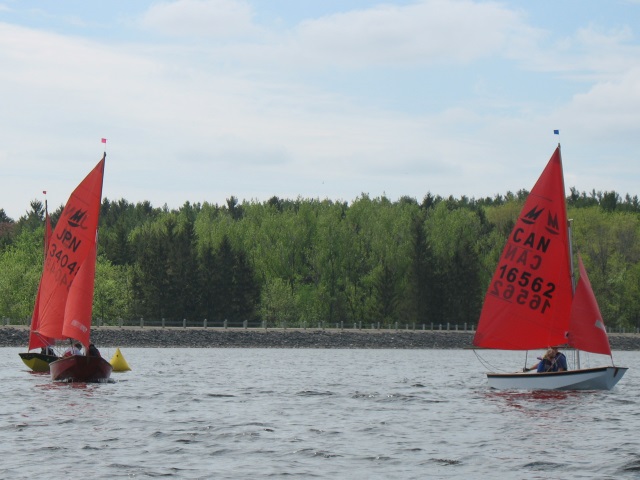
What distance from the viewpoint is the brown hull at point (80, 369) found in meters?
46.8

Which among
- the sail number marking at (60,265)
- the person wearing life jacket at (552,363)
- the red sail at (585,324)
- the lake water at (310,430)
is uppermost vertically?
the sail number marking at (60,265)

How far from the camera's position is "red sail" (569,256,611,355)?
139 feet

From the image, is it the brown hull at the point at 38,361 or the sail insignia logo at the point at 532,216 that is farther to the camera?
the brown hull at the point at 38,361

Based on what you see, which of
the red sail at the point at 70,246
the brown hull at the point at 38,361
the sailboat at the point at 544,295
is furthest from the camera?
the brown hull at the point at 38,361

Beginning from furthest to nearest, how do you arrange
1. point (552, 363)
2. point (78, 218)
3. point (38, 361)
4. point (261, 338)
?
point (261, 338), point (38, 361), point (78, 218), point (552, 363)

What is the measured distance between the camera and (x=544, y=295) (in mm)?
43688

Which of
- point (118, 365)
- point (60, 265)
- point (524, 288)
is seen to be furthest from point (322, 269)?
point (524, 288)

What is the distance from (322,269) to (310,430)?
96527 millimetres

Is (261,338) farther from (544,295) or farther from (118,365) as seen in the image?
(544,295)

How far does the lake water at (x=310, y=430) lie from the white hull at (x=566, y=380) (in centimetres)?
48

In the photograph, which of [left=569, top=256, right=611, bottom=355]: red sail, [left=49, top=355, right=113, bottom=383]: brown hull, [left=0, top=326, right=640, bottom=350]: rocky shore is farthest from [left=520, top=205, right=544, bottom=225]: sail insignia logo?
[left=0, top=326, right=640, bottom=350]: rocky shore

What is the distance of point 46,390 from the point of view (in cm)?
4509

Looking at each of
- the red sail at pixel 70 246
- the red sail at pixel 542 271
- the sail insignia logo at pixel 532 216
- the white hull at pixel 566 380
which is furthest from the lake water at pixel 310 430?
the sail insignia logo at pixel 532 216

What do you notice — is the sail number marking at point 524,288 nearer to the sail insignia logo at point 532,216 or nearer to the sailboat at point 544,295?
the sailboat at point 544,295
